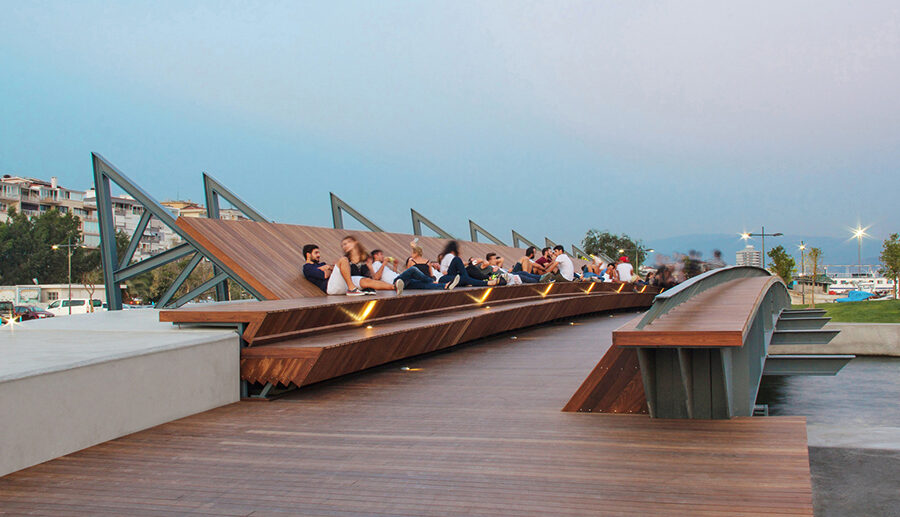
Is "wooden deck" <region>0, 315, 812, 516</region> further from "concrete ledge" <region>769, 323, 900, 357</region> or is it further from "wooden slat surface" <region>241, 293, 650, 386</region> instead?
"concrete ledge" <region>769, 323, 900, 357</region>

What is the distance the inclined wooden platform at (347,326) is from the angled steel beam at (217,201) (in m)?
3.28

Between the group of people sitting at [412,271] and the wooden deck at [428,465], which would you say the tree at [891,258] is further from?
the wooden deck at [428,465]

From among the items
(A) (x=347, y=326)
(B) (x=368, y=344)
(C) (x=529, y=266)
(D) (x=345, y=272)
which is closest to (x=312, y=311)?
(B) (x=368, y=344)

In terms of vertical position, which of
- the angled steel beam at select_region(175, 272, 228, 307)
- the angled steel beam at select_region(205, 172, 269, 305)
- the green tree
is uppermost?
the green tree

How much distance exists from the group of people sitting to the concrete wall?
11.5 ft

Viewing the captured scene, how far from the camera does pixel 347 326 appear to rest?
7.82m

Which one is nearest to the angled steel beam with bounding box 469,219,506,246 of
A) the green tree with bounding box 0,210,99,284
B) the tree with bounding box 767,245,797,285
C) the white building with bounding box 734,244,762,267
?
the white building with bounding box 734,244,762,267

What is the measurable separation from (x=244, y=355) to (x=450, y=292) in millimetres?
4541

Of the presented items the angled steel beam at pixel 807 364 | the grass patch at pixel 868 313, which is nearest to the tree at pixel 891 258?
the grass patch at pixel 868 313

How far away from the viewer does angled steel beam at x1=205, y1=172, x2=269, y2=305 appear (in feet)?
37.2

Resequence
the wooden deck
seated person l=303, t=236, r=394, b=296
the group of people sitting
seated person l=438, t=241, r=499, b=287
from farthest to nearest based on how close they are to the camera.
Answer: seated person l=438, t=241, r=499, b=287 < the group of people sitting < seated person l=303, t=236, r=394, b=296 < the wooden deck

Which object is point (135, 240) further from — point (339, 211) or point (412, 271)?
point (339, 211)

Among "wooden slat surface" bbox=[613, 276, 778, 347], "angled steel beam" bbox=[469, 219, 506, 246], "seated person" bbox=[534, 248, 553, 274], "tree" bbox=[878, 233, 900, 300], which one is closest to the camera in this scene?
"wooden slat surface" bbox=[613, 276, 778, 347]

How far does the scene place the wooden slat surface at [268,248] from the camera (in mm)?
8938
